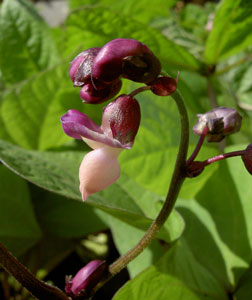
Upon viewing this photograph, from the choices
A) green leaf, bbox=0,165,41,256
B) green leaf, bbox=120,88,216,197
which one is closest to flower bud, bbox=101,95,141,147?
green leaf, bbox=120,88,216,197

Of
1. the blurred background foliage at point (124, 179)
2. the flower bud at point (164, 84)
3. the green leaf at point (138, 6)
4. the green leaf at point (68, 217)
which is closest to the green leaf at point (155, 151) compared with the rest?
the blurred background foliage at point (124, 179)

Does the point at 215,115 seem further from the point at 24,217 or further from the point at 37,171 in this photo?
the point at 24,217

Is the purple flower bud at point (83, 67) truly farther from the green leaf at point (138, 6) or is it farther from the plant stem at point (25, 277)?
the green leaf at point (138, 6)

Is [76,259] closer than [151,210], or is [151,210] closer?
[151,210]

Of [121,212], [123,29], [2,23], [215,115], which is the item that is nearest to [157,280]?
[121,212]

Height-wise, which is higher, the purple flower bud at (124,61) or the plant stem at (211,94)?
the purple flower bud at (124,61)

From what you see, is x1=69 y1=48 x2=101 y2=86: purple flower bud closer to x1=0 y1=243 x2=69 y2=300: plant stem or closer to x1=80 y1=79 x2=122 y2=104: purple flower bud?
x1=80 y1=79 x2=122 y2=104: purple flower bud

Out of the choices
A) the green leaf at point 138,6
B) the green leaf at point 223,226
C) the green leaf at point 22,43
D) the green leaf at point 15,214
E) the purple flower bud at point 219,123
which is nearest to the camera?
the purple flower bud at point 219,123
